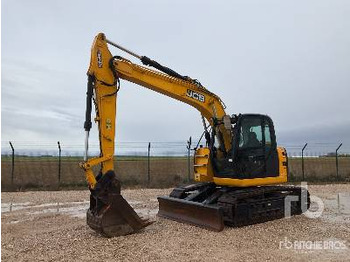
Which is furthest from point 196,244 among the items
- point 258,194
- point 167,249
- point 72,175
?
point 72,175

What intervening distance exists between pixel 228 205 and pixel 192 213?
0.94 metres

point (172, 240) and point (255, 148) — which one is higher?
point (255, 148)

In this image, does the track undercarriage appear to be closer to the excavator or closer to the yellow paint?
the excavator

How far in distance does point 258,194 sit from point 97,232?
4124 millimetres

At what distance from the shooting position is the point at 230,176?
397 inches

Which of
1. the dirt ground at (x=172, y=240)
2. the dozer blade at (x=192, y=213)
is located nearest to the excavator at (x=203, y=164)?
the dozer blade at (x=192, y=213)

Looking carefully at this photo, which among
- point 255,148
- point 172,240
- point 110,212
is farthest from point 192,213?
point 110,212

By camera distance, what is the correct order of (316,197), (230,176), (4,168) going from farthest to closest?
(4,168), (316,197), (230,176)

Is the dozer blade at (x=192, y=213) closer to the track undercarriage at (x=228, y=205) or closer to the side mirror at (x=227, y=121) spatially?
the track undercarriage at (x=228, y=205)

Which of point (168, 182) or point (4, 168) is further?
point (4, 168)

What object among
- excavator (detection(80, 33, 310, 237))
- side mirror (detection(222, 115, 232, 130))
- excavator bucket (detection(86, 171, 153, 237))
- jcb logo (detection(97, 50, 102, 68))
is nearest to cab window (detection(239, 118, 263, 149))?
excavator (detection(80, 33, 310, 237))

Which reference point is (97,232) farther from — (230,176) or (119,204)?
(230,176)

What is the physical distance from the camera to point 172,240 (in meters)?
8.05

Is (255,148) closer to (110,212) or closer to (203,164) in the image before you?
(203,164)
